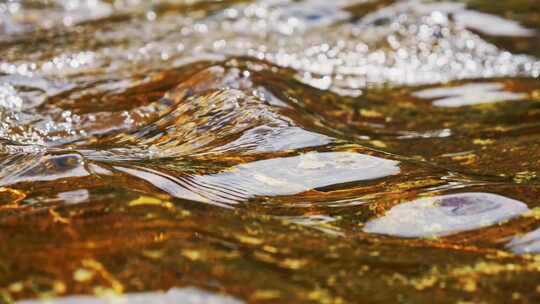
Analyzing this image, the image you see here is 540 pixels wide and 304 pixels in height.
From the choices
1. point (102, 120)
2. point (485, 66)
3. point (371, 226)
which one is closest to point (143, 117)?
point (102, 120)

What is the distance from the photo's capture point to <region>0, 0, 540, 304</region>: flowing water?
2.04 metres

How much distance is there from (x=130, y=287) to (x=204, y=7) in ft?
Answer: 18.4

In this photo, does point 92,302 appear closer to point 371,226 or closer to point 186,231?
point 186,231

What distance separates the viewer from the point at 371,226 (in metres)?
2.52

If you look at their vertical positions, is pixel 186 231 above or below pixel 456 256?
above

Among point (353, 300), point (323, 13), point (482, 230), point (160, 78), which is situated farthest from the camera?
point (323, 13)

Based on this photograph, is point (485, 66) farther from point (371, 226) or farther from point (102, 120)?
point (371, 226)

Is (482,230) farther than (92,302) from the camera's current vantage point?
Yes

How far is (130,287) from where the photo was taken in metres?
1.91

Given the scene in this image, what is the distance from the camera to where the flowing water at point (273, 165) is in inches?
80.4

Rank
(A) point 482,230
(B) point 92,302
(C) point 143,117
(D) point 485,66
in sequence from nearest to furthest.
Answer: (B) point 92,302, (A) point 482,230, (C) point 143,117, (D) point 485,66

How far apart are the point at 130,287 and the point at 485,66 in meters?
4.18

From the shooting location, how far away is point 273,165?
3.01 metres

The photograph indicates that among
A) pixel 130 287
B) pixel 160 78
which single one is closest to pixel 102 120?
pixel 160 78
